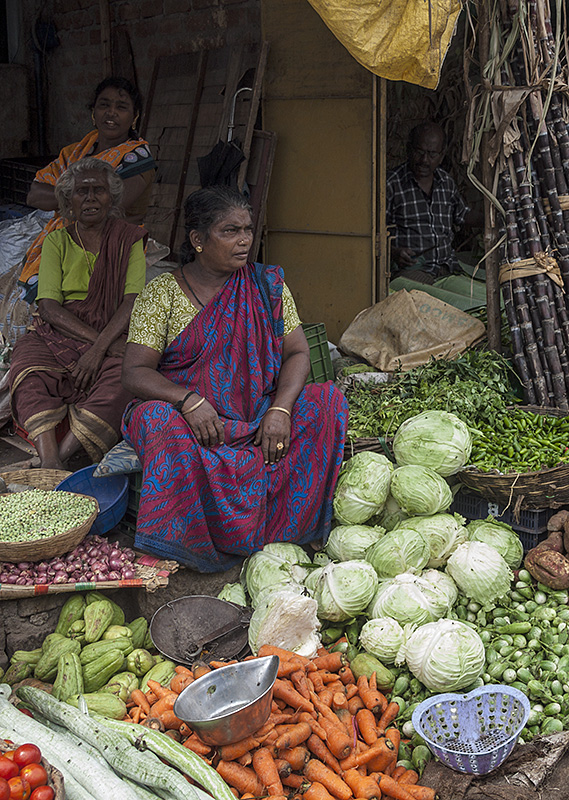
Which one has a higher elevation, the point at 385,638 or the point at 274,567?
the point at 274,567

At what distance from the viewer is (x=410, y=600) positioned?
123 inches

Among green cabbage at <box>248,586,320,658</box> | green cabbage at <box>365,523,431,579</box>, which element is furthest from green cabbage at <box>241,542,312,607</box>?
green cabbage at <box>365,523,431,579</box>

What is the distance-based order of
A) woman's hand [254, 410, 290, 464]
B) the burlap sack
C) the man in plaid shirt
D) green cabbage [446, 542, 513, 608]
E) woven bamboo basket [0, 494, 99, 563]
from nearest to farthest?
woven bamboo basket [0, 494, 99, 563] < green cabbage [446, 542, 513, 608] < woman's hand [254, 410, 290, 464] < the burlap sack < the man in plaid shirt

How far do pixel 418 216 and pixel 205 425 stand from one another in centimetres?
374

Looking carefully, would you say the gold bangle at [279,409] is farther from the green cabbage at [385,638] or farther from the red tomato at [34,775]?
the red tomato at [34,775]

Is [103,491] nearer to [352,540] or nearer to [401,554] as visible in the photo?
[352,540]

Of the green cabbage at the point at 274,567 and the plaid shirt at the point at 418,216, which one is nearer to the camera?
the green cabbage at the point at 274,567

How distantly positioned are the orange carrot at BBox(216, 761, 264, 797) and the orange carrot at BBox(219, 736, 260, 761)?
2 centimetres

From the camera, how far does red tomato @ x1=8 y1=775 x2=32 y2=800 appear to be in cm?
203

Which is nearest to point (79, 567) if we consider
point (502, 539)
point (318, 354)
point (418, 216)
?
point (502, 539)

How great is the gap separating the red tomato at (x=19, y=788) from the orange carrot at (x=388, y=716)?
1268 mm

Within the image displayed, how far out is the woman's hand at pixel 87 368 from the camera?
4.43 metres

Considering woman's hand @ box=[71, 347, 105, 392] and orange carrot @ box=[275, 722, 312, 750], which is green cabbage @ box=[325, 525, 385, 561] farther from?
woman's hand @ box=[71, 347, 105, 392]

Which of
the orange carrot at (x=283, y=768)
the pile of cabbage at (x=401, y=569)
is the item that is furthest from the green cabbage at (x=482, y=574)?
the orange carrot at (x=283, y=768)
